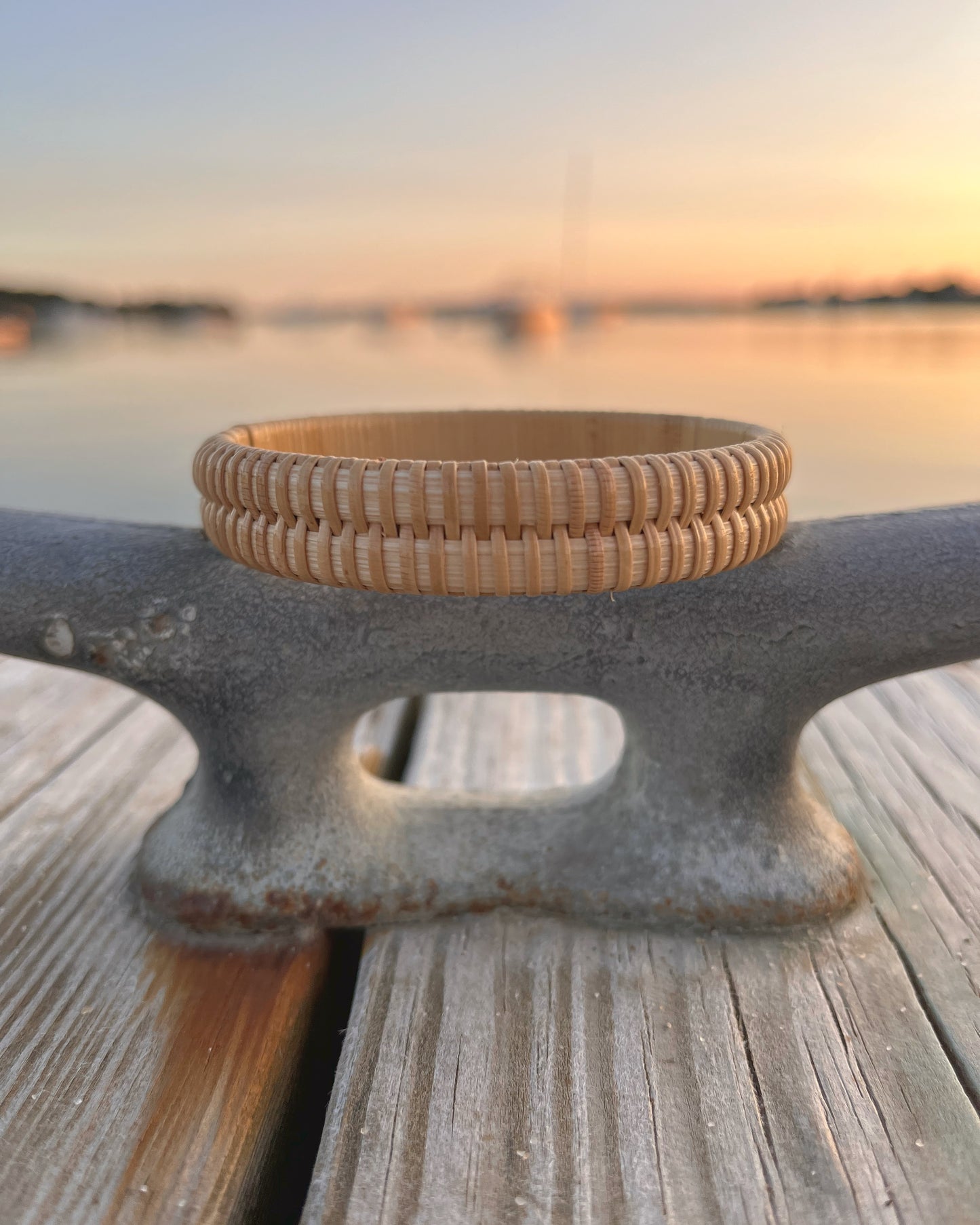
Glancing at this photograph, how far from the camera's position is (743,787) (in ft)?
2.97

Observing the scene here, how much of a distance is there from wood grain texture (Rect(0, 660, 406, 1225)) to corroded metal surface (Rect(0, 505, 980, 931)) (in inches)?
2.5

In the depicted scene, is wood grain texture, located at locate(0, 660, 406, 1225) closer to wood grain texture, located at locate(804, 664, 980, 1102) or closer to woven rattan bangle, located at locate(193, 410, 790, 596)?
woven rattan bangle, located at locate(193, 410, 790, 596)

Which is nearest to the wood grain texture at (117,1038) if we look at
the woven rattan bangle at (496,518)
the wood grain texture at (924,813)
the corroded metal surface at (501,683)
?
the corroded metal surface at (501,683)

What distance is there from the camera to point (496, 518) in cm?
63

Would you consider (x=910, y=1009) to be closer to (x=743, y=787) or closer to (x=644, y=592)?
(x=743, y=787)

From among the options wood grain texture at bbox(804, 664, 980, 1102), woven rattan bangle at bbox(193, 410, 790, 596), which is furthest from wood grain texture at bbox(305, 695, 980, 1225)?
woven rattan bangle at bbox(193, 410, 790, 596)

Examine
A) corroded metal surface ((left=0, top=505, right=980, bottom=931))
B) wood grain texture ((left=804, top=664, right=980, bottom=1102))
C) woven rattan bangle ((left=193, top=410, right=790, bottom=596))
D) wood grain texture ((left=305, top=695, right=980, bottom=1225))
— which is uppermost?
woven rattan bangle ((left=193, top=410, right=790, bottom=596))

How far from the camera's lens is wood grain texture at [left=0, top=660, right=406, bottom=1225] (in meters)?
0.63

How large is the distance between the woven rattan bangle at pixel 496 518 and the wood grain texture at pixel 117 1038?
0.39m

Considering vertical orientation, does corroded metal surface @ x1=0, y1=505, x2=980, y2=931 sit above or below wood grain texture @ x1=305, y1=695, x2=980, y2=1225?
above

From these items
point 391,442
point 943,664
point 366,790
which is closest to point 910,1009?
point 943,664

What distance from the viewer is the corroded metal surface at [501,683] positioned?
0.85 metres

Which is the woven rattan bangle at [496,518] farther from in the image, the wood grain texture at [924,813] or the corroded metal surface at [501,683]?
the wood grain texture at [924,813]

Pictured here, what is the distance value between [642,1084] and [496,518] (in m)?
0.45
